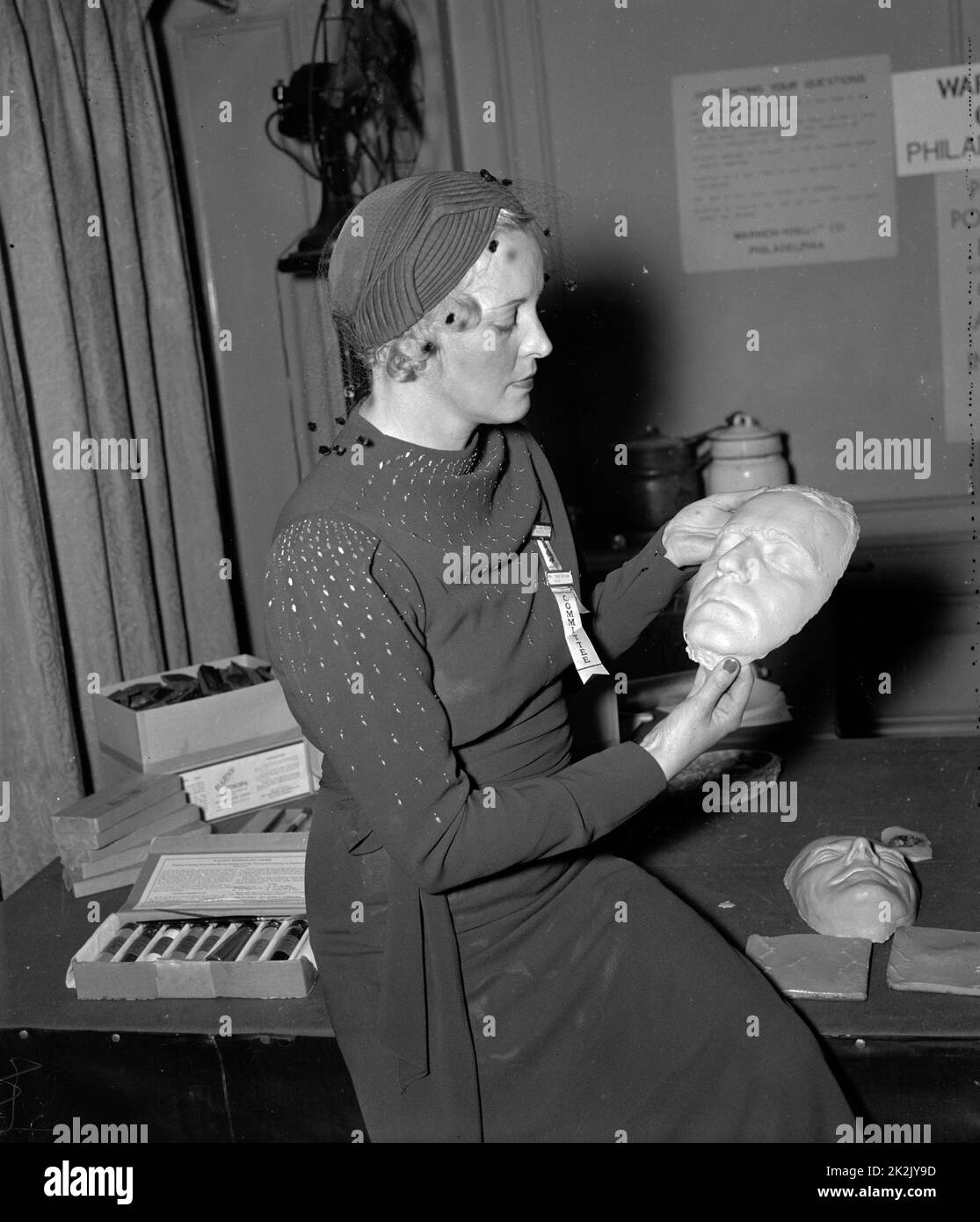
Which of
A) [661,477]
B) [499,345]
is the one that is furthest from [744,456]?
[499,345]

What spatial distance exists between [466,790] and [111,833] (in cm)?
106

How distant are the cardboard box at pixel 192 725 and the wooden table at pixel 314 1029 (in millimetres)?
330

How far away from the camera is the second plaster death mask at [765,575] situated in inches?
63.6

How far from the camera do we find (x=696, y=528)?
182 cm

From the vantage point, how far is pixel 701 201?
3.65m

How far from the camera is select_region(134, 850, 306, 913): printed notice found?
1957 millimetres

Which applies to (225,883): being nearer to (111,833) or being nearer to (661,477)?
(111,833)

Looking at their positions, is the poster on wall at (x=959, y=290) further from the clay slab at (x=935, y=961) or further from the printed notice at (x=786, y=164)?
the clay slab at (x=935, y=961)

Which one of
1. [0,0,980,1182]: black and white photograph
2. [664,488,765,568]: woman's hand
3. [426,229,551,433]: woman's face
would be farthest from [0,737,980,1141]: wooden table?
[426,229,551,433]: woman's face

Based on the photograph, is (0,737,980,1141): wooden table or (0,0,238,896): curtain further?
(0,0,238,896): curtain

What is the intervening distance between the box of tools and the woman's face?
2.80 feet

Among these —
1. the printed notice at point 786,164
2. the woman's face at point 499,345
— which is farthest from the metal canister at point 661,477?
the woman's face at point 499,345

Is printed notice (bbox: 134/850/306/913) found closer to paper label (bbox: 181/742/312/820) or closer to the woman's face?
paper label (bbox: 181/742/312/820)

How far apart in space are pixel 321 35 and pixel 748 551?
2.61m
